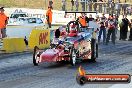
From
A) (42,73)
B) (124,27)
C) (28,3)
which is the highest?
(28,3)

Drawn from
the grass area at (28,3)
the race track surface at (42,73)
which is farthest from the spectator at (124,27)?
the grass area at (28,3)

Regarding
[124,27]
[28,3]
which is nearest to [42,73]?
[124,27]

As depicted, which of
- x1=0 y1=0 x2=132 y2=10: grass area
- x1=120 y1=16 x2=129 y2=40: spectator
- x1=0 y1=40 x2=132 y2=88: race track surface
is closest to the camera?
x1=0 y1=40 x2=132 y2=88: race track surface

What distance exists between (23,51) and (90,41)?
5293 mm

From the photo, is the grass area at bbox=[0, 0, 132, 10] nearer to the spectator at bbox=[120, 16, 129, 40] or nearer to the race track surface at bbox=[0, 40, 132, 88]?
the spectator at bbox=[120, 16, 129, 40]

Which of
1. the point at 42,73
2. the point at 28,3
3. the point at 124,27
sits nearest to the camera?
the point at 42,73

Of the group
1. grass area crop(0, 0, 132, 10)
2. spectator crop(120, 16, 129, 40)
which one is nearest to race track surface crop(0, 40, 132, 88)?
spectator crop(120, 16, 129, 40)

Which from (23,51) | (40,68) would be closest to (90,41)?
(40,68)

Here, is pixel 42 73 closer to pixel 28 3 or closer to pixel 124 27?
pixel 124 27

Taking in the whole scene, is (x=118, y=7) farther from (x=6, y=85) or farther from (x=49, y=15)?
(x=6, y=85)

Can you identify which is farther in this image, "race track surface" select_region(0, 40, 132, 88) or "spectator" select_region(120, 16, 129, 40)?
"spectator" select_region(120, 16, 129, 40)

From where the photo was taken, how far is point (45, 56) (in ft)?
37.7

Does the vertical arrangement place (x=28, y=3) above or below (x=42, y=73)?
above

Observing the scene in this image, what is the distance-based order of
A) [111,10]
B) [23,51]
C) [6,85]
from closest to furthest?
[6,85], [23,51], [111,10]
